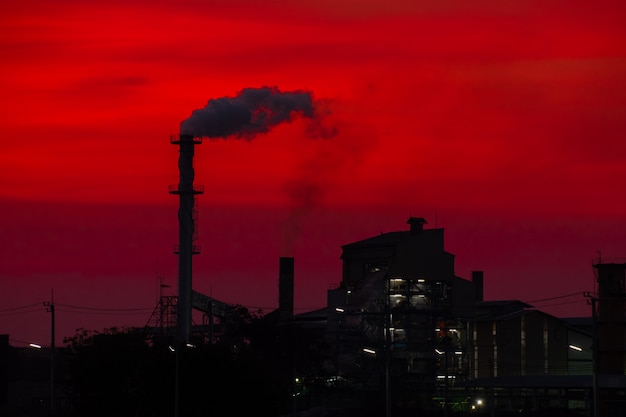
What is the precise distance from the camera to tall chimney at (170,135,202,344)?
103812 mm

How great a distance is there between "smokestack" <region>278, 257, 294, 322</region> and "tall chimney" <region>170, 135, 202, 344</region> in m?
16.0

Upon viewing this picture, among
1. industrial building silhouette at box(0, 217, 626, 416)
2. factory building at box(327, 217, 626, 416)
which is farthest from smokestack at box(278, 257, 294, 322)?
factory building at box(327, 217, 626, 416)

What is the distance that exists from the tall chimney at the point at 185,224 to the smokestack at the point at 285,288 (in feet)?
52.6

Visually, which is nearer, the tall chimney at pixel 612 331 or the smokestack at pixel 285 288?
A: the tall chimney at pixel 612 331

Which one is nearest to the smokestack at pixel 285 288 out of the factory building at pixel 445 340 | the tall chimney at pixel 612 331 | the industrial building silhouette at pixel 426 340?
the industrial building silhouette at pixel 426 340

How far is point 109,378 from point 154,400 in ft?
14.5

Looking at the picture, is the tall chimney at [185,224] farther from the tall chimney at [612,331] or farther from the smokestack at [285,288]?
the tall chimney at [612,331]

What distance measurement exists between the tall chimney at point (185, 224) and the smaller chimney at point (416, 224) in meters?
21.5

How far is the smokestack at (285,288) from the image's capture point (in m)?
121

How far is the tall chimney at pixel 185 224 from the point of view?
104m

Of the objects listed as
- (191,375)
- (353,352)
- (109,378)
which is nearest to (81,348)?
(109,378)

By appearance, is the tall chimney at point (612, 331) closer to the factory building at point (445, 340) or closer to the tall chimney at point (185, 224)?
the factory building at point (445, 340)

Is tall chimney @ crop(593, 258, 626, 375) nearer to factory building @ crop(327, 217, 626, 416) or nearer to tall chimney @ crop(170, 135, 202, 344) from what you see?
factory building @ crop(327, 217, 626, 416)

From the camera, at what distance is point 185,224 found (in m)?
105
